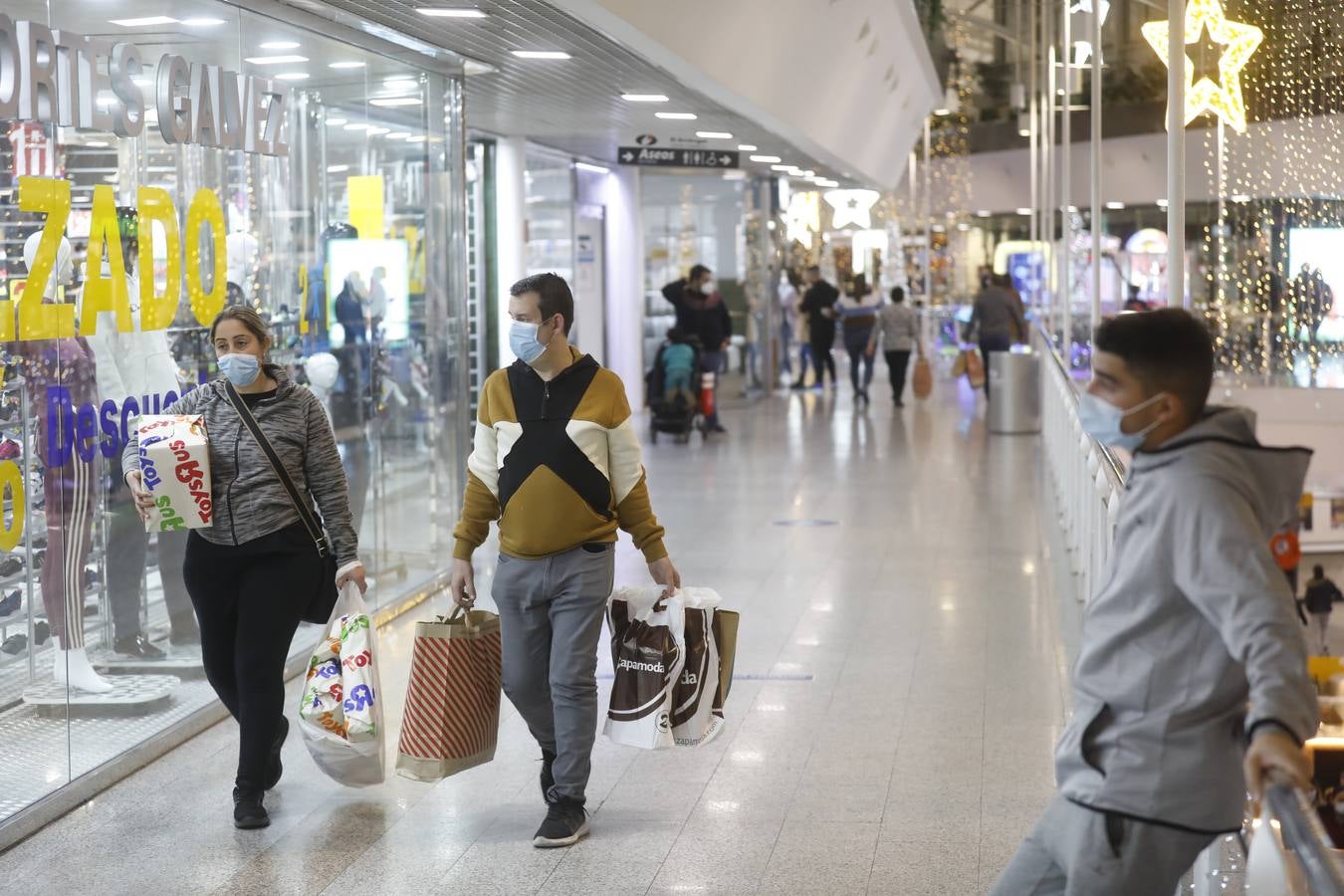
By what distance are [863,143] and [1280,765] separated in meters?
17.8

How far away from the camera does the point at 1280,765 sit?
80.4 inches

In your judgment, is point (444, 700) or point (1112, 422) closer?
point (1112, 422)

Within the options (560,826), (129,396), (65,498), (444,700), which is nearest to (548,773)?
(560,826)

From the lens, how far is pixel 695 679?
182 inches

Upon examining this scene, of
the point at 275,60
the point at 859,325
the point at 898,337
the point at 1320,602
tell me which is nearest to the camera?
the point at 275,60

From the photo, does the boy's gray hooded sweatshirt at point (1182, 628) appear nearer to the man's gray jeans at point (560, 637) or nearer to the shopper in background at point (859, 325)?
the man's gray jeans at point (560, 637)

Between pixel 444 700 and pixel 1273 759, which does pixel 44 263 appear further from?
pixel 1273 759

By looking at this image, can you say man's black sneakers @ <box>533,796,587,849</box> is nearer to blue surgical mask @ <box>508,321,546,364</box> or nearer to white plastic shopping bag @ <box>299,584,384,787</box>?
white plastic shopping bag @ <box>299,584,384,787</box>

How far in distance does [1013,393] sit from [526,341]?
1285 centimetres

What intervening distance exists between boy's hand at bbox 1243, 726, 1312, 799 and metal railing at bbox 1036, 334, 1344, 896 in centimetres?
2

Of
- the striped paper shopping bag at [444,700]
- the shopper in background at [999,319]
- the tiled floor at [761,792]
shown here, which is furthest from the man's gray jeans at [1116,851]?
the shopper in background at [999,319]

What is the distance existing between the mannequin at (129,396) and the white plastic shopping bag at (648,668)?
80.3 inches

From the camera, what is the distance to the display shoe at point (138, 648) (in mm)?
5828

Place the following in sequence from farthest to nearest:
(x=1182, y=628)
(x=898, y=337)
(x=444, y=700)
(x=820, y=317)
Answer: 1. (x=820, y=317)
2. (x=898, y=337)
3. (x=444, y=700)
4. (x=1182, y=628)
